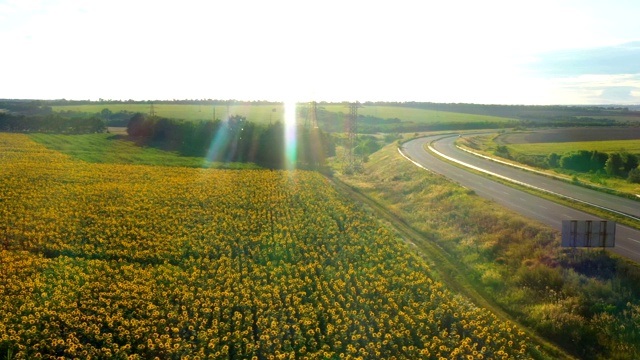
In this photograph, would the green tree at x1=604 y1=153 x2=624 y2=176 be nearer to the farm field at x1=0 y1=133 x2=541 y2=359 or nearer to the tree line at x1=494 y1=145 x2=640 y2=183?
the tree line at x1=494 y1=145 x2=640 y2=183

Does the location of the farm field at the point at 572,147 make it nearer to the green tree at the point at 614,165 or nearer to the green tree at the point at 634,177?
the green tree at the point at 614,165

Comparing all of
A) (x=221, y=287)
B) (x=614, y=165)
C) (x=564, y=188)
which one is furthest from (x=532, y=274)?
(x=614, y=165)

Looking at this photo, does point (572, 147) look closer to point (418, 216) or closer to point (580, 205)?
point (580, 205)

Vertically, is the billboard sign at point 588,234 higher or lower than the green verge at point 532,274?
higher

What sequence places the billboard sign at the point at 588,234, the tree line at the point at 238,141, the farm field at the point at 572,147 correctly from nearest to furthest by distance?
the billboard sign at the point at 588,234
the tree line at the point at 238,141
the farm field at the point at 572,147

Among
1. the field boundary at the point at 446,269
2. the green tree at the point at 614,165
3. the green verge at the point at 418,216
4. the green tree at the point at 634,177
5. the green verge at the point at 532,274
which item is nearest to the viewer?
the green verge at the point at 532,274

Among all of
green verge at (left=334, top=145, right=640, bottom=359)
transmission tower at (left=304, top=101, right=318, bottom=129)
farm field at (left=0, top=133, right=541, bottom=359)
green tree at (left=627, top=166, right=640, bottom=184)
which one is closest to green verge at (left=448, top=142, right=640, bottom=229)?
green verge at (left=334, top=145, right=640, bottom=359)

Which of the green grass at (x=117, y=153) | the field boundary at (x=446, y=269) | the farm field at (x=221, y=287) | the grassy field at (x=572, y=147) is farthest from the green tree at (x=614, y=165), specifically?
the green grass at (x=117, y=153)
